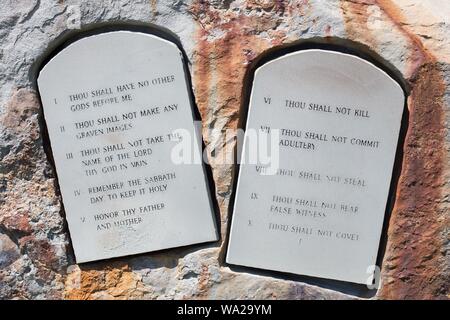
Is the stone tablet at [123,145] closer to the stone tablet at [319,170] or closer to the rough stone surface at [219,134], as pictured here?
the rough stone surface at [219,134]

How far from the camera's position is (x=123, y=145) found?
155 inches

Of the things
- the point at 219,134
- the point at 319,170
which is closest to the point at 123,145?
the point at 219,134

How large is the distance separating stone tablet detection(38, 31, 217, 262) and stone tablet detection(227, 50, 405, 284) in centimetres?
22

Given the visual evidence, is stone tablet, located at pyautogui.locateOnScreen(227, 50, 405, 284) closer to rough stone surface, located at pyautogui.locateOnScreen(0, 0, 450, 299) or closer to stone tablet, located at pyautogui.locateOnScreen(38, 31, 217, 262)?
rough stone surface, located at pyautogui.locateOnScreen(0, 0, 450, 299)

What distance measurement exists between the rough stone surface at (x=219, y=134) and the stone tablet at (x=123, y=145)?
0.22 feet

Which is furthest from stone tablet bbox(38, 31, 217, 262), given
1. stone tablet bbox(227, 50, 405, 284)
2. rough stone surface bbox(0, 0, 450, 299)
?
stone tablet bbox(227, 50, 405, 284)

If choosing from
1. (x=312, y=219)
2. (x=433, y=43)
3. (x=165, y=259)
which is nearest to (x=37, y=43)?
(x=165, y=259)

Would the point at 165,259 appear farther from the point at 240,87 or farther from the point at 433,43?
the point at 433,43

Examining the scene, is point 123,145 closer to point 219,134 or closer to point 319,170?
point 219,134

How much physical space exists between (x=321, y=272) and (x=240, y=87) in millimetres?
878

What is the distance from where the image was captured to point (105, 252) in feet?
13.0

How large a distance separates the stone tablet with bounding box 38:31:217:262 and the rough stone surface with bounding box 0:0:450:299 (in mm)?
67

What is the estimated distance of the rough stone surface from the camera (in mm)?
3848

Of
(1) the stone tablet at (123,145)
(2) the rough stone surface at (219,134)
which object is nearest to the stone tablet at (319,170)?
(2) the rough stone surface at (219,134)
